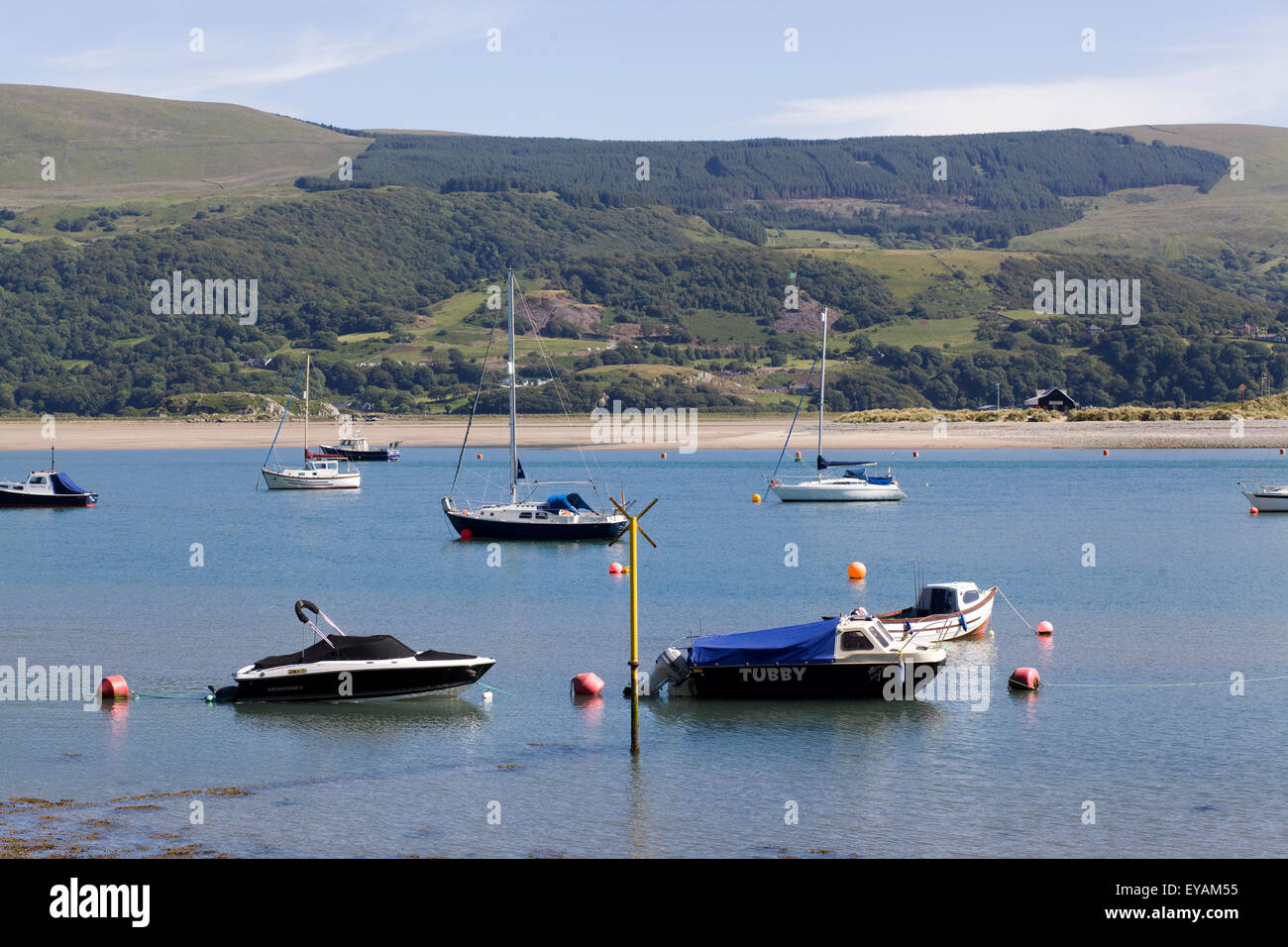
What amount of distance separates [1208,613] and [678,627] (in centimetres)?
1887

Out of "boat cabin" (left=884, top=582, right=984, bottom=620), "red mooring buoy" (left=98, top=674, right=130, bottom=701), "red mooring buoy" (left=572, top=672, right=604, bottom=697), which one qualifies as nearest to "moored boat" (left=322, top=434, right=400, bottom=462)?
"boat cabin" (left=884, top=582, right=984, bottom=620)

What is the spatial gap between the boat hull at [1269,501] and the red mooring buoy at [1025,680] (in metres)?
56.3

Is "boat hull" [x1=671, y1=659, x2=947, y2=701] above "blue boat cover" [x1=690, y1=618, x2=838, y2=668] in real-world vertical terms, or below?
below

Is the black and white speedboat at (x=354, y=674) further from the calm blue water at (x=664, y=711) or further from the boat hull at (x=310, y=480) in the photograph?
the boat hull at (x=310, y=480)

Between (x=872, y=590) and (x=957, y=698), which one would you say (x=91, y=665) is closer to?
(x=957, y=698)

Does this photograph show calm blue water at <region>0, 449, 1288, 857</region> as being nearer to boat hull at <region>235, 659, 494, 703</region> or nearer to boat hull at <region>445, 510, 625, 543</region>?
boat hull at <region>235, 659, 494, 703</region>

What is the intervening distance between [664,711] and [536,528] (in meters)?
38.7

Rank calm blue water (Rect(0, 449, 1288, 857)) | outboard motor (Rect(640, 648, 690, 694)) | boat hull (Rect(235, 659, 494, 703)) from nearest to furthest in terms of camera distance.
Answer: calm blue water (Rect(0, 449, 1288, 857)), boat hull (Rect(235, 659, 494, 703)), outboard motor (Rect(640, 648, 690, 694))

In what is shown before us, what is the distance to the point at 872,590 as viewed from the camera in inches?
2233

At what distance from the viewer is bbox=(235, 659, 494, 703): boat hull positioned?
35.3 metres

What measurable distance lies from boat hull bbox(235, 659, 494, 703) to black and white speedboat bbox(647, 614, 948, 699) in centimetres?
560

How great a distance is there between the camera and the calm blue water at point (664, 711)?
87.7ft

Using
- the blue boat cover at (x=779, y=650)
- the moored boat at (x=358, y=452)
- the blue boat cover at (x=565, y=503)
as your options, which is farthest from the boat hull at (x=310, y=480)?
the blue boat cover at (x=779, y=650)
